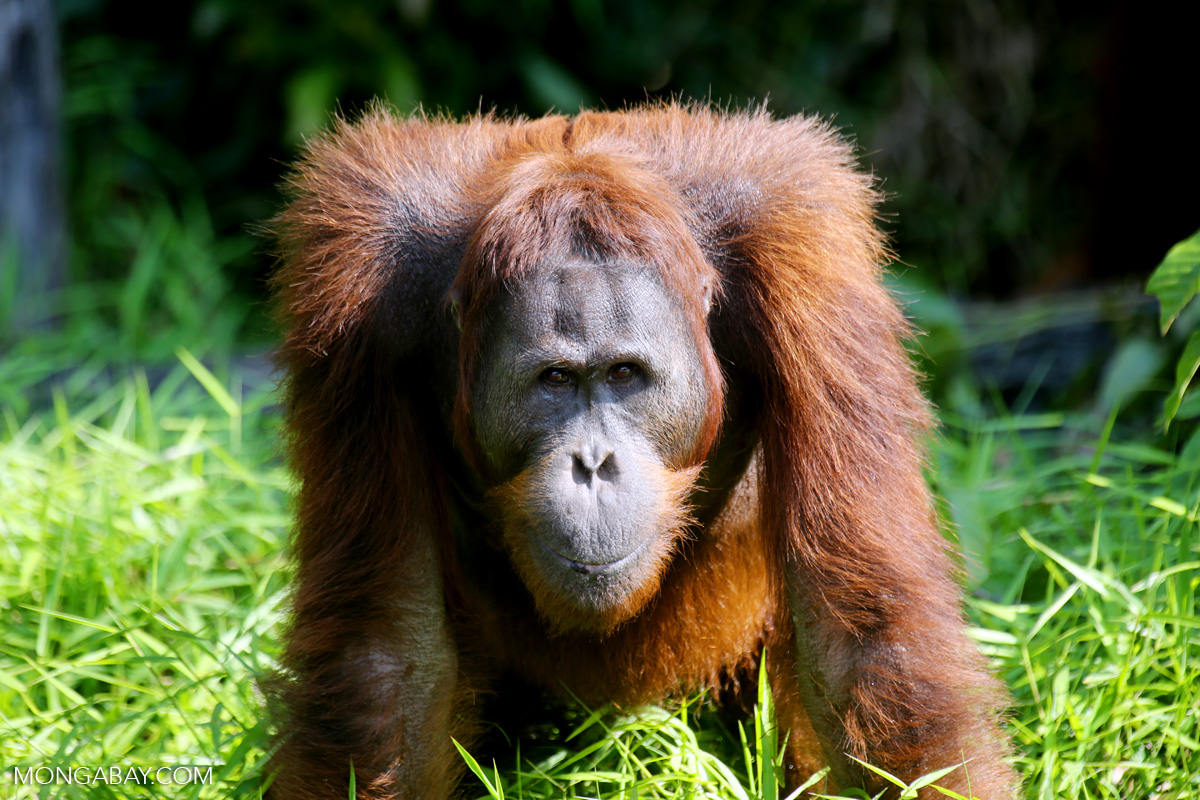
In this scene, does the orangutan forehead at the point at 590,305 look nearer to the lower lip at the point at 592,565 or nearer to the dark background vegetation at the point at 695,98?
the lower lip at the point at 592,565

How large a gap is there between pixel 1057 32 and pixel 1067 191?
3.57 feet

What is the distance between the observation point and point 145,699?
129 inches

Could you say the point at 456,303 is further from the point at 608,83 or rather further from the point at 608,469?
the point at 608,83

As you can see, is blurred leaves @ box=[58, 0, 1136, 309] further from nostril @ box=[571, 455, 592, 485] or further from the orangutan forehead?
nostril @ box=[571, 455, 592, 485]

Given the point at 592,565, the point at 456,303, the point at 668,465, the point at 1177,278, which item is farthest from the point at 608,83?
the point at 592,565

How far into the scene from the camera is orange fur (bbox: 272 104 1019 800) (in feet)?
8.44

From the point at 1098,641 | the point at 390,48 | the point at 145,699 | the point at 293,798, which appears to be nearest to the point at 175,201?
the point at 390,48

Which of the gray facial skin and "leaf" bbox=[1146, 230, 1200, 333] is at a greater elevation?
"leaf" bbox=[1146, 230, 1200, 333]

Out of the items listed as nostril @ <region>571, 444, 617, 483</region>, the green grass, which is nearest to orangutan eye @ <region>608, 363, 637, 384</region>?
nostril @ <region>571, 444, 617, 483</region>

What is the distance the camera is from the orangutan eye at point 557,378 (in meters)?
2.51

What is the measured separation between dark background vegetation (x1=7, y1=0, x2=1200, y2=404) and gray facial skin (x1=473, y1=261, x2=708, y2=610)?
10.6 feet

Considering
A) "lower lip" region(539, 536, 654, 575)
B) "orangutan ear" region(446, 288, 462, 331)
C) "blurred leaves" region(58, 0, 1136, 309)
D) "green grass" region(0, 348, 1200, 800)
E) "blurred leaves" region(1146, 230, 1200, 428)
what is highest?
"blurred leaves" region(58, 0, 1136, 309)

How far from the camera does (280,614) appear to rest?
3467 mm

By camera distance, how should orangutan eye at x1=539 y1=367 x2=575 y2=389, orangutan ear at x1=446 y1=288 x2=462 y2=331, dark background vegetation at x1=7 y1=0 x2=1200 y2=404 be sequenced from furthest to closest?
dark background vegetation at x1=7 y1=0 x2=1200 y2=404
orangutan ear at x1=446 y1=288 x2=462 y2=331
orangutan eye at x1=539 y1=367 x2=575 y2=389
